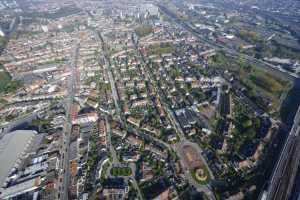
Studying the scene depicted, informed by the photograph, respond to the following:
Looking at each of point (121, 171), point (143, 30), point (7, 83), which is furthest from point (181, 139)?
point (143, 30)

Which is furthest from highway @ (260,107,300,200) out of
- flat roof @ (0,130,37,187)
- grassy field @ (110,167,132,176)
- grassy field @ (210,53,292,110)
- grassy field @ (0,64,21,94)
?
grassy field @ (0,64,21,94)

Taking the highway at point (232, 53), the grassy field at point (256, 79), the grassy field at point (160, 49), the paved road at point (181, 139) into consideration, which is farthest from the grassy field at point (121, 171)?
the highway at point (232, 53)

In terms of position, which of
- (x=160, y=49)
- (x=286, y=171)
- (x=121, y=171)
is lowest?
(x=286, y=171)

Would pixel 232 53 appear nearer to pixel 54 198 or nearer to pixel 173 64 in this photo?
pixel 173 64

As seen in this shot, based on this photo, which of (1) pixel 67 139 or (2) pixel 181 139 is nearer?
(2) pixel 181 139

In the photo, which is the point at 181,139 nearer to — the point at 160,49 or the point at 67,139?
the point at 67,139

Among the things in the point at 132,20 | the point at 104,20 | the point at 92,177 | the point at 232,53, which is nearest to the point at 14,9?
the point at 104,20

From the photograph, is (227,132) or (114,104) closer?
(227,132)
